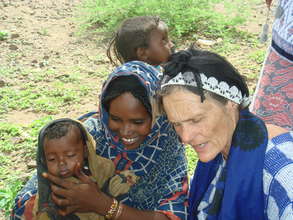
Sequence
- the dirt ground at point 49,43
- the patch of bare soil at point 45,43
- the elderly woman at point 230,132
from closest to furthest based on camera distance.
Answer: the elderly woman at point 230,132 < the dirt ground at point 49,43 < the patch of bare soil at point 45,43

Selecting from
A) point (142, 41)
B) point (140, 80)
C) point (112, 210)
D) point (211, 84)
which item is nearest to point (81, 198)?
point (112, 210)

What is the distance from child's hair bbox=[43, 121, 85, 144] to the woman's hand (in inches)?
9.7

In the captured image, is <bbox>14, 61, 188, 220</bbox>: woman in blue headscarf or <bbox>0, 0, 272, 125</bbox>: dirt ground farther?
<bbox>0, 0, 272, 125</bbox>: dirt ground

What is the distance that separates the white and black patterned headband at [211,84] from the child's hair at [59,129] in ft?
2.81

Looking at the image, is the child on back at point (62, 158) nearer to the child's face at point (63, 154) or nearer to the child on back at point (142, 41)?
the child's face at point (63, 154)

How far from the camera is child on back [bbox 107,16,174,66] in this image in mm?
3363

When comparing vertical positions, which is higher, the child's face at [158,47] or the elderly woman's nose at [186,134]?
the elderly woman's nose at [186,134]

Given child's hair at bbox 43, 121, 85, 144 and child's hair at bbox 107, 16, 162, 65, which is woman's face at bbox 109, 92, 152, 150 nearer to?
child's hair at bbox 43, 121, 85, 144

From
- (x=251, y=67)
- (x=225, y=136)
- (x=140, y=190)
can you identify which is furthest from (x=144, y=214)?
(x=251, y=67)

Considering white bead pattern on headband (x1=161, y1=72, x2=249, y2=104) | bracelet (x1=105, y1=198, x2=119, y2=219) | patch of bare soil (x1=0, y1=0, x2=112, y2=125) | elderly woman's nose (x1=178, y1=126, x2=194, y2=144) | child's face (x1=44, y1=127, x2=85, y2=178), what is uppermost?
white bead pattern on headband (x1=161, y1=72, x2=249, y2=104)

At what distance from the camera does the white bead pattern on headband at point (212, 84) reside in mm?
1911

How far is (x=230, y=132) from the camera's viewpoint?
2.08 metres

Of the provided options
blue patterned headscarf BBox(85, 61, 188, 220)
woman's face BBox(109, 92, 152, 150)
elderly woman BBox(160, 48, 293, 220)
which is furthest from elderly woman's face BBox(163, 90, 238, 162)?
blue patterned headscarf BBox(85, 61, 188, 220)

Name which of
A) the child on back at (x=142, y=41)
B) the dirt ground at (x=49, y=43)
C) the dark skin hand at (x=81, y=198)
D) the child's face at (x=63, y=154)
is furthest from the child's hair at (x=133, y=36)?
the dirt ground at (x=49, y=43)
